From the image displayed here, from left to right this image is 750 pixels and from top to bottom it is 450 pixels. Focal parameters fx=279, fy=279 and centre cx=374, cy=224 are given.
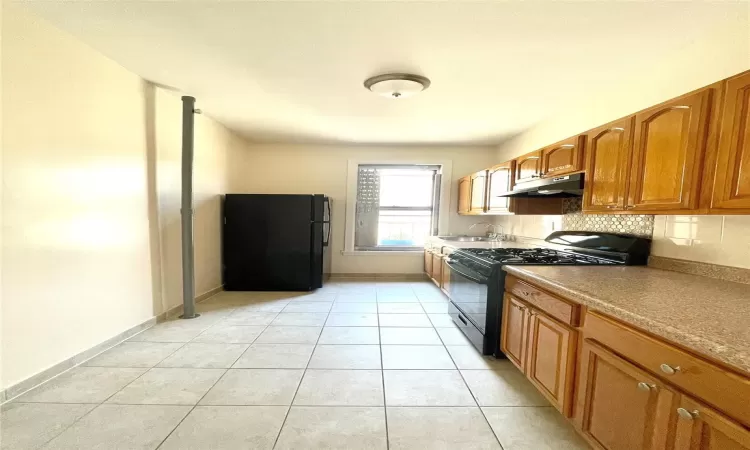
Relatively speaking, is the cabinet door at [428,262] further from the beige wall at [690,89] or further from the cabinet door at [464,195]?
the beige wall at [690,89]

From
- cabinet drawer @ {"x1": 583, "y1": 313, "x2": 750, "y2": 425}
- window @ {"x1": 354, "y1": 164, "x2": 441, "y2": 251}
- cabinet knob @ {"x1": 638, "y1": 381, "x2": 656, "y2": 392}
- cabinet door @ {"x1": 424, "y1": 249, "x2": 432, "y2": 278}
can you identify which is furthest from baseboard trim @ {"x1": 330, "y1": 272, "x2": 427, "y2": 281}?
cabinet knob @ {"x1": 638, "y1": 381, "x2": 656, "y2": 392}

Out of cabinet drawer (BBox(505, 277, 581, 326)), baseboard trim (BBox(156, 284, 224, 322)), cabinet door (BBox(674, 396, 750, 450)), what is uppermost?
cabinet drawer (BBox(505, 277, 581, 326))

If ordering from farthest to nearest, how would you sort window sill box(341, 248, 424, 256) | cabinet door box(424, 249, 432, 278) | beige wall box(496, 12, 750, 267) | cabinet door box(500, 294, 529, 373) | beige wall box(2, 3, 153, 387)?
window sill box(341, 248, 424, 256), cabinet door box(424, 249, 432, 278), cabinet door box(500, 294, 529, 373), beige wall box(2, 3, 153, 387), beige wall box(496, 12, 750, 267)

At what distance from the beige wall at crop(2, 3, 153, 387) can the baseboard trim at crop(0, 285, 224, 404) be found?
0.14 feet

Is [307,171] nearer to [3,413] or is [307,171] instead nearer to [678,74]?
[3,413]

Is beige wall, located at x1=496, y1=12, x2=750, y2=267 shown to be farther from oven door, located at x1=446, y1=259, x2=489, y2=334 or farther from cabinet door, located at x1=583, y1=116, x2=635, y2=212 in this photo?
oven door, located at x1=446, y1=259, x2=489, y2=334

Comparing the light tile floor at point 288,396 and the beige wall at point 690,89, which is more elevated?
the beige wall at point 690,89

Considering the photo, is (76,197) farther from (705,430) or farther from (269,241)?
(705,430)

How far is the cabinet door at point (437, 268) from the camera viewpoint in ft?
12.5

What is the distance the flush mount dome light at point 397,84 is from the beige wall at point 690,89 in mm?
1491

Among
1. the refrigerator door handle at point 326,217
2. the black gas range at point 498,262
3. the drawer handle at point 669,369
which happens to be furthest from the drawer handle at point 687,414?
the refrigerator door handle at point 326,217

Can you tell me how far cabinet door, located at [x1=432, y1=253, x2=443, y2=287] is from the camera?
3.80 metres

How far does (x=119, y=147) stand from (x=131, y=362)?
1651 mm

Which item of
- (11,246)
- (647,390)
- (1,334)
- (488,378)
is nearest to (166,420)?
(1,334)
